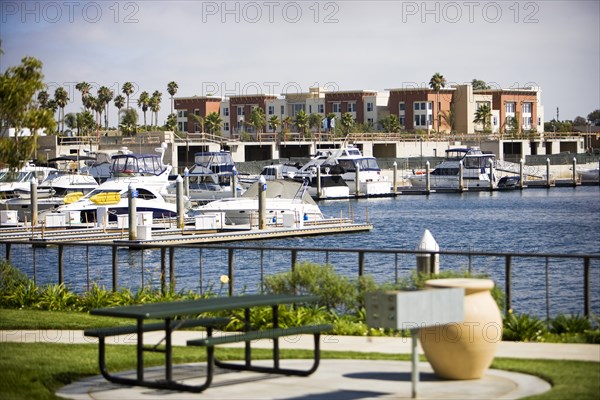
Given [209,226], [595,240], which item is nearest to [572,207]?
[595,240]

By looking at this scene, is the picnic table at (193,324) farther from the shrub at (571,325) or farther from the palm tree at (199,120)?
the palm tree at (199,120)

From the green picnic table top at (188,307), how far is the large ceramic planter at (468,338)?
73.1 inches

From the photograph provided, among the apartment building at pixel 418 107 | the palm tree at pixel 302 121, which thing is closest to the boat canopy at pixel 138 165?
the palm tree at pixel 302 121

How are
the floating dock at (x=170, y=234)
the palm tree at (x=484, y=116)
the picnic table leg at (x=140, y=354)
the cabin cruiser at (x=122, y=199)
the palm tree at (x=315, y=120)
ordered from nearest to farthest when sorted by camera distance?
the picnic table leg at (x=140, y=354)
the floating dock at (x=170, y=234)
the cabin cruiser at (x=122, y=199)
the palm tree at (x=315, y=120)
the palm tree at (x=484, y=116)

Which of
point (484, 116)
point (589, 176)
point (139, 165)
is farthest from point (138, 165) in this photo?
point (484, 116)

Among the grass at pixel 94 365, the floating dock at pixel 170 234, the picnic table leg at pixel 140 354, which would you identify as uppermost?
the picnic table leg at pixel 140 354

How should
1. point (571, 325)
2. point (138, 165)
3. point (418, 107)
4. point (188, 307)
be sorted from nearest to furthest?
point (188, 307) < point (571, 325) < point (138, 165) < point (418, 107)

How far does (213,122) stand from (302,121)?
42.0ft

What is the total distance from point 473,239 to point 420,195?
152ft

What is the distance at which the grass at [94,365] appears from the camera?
12.5 metres

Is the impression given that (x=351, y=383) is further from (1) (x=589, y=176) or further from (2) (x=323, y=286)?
(1) (x=589, y=176)

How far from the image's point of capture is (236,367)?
13641mm

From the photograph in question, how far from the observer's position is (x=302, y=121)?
158 metres

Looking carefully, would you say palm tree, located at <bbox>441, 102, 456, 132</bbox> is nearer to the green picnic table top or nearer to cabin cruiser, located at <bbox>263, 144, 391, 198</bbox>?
cabin cruiser, located at <bbox>263, 144, 391, 198</bbox>
